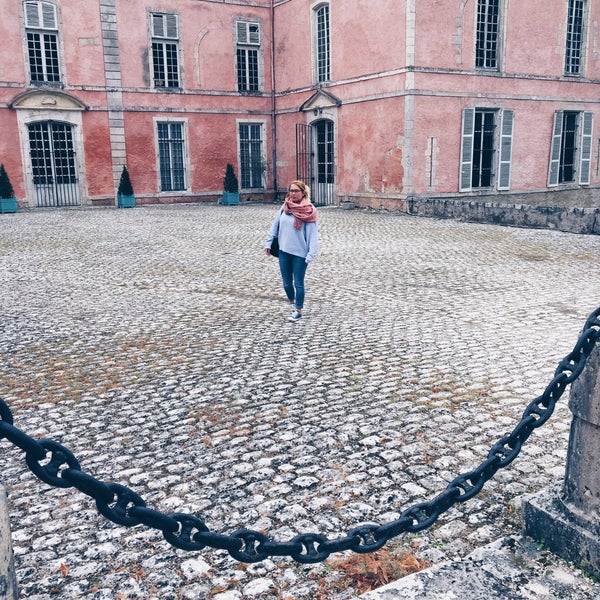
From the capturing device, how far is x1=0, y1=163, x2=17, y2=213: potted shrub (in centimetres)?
1919

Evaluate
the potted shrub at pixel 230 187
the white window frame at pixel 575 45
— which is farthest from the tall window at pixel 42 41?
the white window frame at pixel 575 45

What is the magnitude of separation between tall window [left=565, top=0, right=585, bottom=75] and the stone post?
66.7ft

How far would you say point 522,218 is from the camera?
14.1 meters

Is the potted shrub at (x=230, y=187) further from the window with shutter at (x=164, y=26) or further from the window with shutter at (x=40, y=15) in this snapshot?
the window with shutter at (x=40, y=15)

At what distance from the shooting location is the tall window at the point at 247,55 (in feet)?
73.4

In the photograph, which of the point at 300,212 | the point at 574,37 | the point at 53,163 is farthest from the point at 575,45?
the point at 300,212

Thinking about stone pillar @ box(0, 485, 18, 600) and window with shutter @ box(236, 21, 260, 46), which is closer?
stone pillar @ box(0, 485, 18, 600)

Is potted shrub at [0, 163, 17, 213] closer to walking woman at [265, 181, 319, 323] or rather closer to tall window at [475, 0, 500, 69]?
tall window at [475, 0, 500, 69]

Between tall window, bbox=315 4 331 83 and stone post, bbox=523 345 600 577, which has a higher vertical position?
tall window, bbox=315 4 331 83

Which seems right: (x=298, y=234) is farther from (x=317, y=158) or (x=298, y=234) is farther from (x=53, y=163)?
(x=53, y=163)

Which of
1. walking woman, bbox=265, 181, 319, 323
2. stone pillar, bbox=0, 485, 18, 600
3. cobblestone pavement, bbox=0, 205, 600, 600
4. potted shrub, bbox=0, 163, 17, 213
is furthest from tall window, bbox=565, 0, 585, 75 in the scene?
stone pillar, bbox=0, 485, 18, 600

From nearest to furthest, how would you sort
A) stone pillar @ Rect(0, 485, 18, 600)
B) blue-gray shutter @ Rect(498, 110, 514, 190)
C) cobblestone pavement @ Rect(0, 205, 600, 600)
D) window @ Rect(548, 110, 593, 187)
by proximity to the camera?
stone pillar @ Rect(0, 485, 18, 600) < cobblestone pavement @ Rect(0, 205, 600, 600) < blue-gray shutter @ Rect(498, 110, 514, 190) < window @ Rect(548, 110, 593, 187)

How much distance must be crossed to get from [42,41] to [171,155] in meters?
5.26

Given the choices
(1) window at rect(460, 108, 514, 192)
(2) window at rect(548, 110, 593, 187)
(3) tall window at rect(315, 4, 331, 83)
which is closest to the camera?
(1) window at rect(460, 108, 514, 192)
